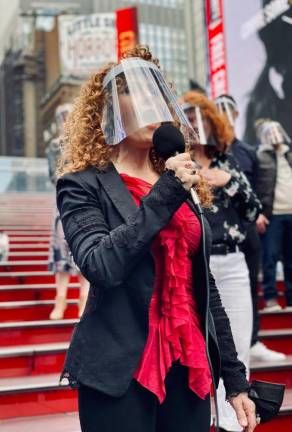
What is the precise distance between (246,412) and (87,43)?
2402 cm

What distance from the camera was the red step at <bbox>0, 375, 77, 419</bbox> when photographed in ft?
10.4

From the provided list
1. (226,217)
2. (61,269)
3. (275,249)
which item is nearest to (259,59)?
(275,249)

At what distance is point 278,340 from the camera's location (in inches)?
166

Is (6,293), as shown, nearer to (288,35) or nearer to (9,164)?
(288,35)

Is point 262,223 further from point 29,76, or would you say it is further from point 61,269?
point 29,76

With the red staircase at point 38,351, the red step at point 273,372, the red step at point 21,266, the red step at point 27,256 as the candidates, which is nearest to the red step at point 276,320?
the red staircase at point 38,351

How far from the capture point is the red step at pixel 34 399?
10.4ft

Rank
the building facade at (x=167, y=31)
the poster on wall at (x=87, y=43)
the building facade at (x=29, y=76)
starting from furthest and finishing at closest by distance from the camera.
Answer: the building facade at (x=167, y=31)
the building facade at (x=29, y=76)
the poster on wall at (x=87, y=43)

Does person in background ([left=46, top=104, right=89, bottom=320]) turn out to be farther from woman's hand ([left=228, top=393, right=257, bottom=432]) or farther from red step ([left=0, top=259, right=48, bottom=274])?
woman's hand ([left=228, top=393, right=257, bottom=432])

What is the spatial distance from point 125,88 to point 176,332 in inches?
22.4

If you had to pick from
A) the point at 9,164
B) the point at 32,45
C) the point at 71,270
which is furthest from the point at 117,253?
the point at 32,45

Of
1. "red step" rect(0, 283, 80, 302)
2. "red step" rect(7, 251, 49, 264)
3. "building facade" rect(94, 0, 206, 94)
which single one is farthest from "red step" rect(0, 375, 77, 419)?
"building facade" rect(94, 0, 206, 94)

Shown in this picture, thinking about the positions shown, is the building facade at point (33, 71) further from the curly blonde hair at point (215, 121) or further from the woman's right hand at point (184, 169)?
the woman's right hand at point (184, 169)

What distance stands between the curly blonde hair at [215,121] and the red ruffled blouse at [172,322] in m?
1.50
